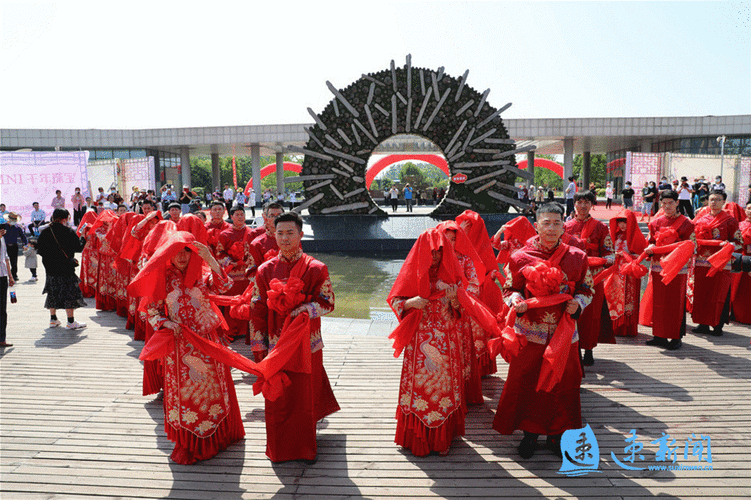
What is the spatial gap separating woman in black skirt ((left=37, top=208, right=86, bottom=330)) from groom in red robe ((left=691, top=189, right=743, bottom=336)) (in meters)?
7.54

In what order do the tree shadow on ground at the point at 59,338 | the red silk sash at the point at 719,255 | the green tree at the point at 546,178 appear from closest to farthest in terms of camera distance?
the red silk sash at the point at 719,255 < the tree shadow on ground at the point at 59,338 < the green tree at the point at 546,178

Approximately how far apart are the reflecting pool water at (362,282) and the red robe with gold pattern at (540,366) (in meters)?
3.45

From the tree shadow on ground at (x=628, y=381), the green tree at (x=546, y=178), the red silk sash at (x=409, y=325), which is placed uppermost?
the green tree at (x=546, y=178)

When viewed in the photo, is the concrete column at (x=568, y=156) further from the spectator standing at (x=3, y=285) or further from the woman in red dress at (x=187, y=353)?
the woman in red dress at (x=187, y=353)

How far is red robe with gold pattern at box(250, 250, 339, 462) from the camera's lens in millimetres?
3396

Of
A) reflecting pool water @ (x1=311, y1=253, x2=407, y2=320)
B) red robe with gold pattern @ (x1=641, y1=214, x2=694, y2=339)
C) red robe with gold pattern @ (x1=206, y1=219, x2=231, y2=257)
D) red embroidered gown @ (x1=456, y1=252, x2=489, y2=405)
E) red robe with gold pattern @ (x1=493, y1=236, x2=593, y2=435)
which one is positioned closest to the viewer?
red robe with gold pattern @ (x1=493, y1=236, x2=593, y2=435)

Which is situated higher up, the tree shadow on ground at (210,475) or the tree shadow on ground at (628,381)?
the tree shadow on ground at (628,381)

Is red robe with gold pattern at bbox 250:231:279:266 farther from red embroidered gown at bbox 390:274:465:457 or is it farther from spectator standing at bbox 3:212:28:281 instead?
spectator standing at bbox 3:212:28:281

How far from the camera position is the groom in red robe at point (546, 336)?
3.35 meters

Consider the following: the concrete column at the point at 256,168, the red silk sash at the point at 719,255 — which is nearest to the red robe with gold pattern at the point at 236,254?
the red silk sash at the point at 719,255

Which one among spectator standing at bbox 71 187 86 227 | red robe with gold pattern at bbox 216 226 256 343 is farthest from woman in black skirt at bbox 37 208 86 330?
spectator standing at bbox 71 187 86 227

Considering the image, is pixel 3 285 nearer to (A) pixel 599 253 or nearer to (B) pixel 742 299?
(A) pixel 599 253

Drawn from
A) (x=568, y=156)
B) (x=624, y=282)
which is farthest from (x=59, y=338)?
(x=568, y=156)

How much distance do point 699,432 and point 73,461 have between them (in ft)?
14.5
